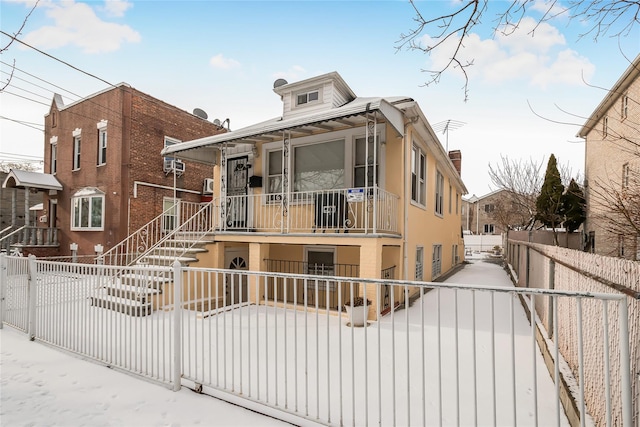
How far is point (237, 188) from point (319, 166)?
326 cm

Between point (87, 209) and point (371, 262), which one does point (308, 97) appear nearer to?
point (371, 262)

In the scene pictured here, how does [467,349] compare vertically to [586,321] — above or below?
below

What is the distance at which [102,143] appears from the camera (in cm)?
1596

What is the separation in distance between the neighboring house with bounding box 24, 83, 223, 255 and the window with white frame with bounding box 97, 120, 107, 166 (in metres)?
0.05

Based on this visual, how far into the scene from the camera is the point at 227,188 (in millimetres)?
11211

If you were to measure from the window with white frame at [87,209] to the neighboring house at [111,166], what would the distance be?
0.16 ft

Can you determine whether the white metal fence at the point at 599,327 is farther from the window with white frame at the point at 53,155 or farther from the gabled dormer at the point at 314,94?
the window with white frame at the point at 53,155

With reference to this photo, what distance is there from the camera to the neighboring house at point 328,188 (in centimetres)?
766

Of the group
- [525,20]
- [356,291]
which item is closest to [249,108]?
[356,291]

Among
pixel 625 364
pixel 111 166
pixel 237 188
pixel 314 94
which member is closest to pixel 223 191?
pixel 237 188

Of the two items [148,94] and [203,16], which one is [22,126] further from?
[203,16]

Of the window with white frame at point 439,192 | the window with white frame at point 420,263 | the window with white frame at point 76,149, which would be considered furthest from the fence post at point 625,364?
the window with white frame at point 76,149

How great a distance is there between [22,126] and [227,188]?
1368 centimetres

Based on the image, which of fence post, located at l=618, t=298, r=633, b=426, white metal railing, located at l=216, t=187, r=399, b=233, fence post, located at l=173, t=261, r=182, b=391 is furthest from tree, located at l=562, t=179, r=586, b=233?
fence post, located at l=173, t=261, r=182, b=391
